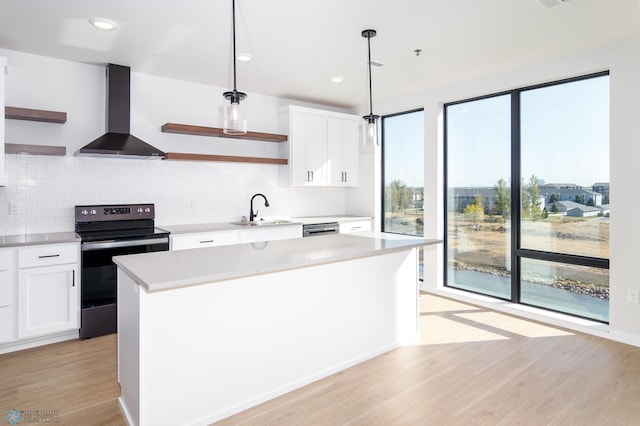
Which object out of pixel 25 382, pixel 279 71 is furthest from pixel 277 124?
pixel 25 382

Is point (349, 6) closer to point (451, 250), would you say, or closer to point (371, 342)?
point (371, 342)

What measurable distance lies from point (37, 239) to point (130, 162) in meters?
1.23

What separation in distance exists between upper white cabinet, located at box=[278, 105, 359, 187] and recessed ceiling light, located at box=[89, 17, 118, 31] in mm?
2378

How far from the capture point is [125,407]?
2.26m

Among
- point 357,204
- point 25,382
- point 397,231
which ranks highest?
point 357,204

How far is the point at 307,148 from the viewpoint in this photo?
5.27 metres

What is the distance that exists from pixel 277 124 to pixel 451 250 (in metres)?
2.81

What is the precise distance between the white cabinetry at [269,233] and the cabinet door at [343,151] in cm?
107

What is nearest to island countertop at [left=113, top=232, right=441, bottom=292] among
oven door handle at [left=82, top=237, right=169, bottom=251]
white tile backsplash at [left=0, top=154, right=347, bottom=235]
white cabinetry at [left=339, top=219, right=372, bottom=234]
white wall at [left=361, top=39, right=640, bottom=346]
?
oven door handle at [left=82, top=237, right=169, bottom=251]

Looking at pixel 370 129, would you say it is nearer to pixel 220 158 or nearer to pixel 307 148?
pixel 220 158

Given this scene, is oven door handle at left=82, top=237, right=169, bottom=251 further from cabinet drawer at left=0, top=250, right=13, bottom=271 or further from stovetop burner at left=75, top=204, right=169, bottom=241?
cabinet drawer at left=0, top=250, right=13, bottom=271

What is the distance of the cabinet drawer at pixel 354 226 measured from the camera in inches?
213

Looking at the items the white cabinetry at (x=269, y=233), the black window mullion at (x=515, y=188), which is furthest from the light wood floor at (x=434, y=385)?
the white cabinetry at (x=269, y=233)

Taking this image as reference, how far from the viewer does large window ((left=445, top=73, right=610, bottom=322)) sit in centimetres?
371
